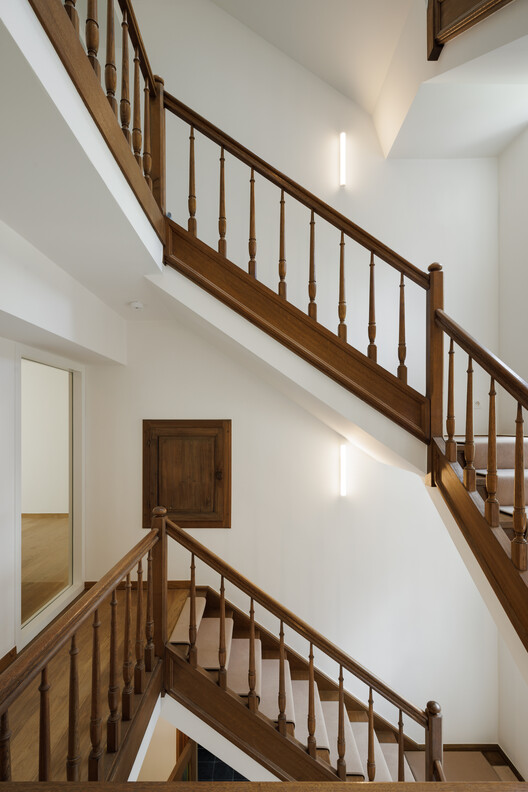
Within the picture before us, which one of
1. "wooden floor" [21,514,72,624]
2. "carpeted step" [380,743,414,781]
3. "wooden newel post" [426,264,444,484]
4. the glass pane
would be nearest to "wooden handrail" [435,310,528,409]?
"wooden newel post" [426,264,444,484]

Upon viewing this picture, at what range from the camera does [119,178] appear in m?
1.93

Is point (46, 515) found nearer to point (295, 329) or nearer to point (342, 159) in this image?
point (295, 329)

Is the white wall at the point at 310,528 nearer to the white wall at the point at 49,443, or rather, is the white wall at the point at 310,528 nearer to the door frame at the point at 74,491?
the door frame at the point at 74,491

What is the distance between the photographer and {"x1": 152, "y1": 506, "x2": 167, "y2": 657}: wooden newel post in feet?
9.23

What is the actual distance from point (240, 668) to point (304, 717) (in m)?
0.66

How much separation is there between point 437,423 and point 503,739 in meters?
3.31

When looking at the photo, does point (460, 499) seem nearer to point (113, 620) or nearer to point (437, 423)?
point (437, 423)

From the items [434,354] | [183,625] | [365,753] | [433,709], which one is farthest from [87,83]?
[365,753]

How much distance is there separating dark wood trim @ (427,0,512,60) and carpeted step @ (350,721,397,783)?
4.65 m

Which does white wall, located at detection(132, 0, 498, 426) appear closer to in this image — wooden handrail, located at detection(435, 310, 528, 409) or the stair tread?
wooden handrail, located at detection(435, 310, 528, 409)

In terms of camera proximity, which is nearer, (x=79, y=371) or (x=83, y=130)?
(x=83, y=130)

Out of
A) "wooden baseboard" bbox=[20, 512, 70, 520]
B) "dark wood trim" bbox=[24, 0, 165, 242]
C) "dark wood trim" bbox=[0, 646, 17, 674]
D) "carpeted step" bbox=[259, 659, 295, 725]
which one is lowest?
"carpeted step" bbox=[259, 659, 295, 725]

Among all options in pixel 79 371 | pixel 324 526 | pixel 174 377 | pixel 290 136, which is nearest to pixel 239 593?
pixel 324 526

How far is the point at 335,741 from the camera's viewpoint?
3373 millimetres
